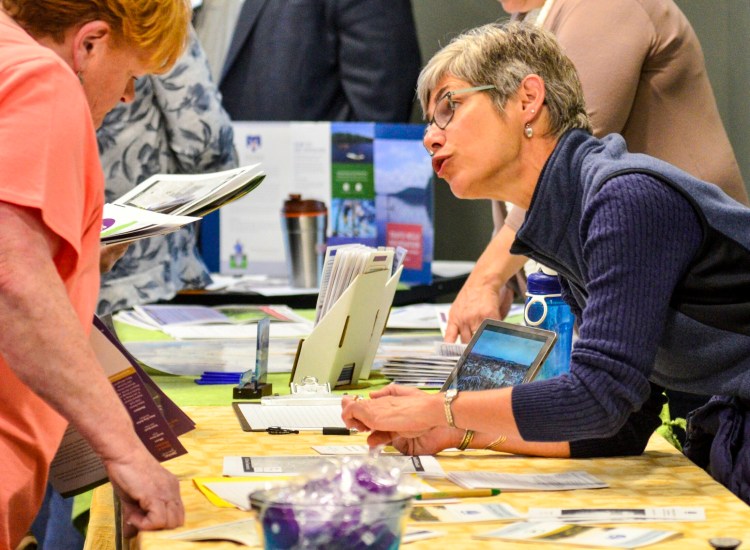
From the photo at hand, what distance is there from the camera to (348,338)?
2.32 metres

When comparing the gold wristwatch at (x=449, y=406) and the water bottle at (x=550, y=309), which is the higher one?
the gold wristwatch at (x=449, y=406)

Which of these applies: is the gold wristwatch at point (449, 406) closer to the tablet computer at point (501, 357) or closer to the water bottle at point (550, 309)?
Result: the tablet computer at point (501, 357)

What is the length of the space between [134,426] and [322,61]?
3376mm

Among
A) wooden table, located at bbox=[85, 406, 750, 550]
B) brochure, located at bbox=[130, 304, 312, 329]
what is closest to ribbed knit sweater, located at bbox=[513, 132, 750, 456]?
wooden table, located at bbox=[85, 406, 750, 550]

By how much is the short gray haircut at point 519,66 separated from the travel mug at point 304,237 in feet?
6.18

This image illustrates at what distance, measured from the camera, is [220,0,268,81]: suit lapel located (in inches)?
195

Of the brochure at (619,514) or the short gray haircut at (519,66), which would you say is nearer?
the brochure at (619,514)

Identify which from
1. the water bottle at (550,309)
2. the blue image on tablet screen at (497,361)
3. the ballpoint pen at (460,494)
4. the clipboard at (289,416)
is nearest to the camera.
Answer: the ballpoint pen at (460,494)

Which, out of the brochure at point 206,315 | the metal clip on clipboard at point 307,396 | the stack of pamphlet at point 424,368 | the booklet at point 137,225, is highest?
the booklet at point 137,225

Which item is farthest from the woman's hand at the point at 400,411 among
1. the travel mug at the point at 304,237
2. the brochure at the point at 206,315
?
the travel mug at the point at 304,237

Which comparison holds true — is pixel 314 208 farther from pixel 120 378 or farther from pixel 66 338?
pixel 66 338

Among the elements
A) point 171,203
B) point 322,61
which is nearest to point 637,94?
point 171,203

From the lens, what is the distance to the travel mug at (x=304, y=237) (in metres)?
3.73

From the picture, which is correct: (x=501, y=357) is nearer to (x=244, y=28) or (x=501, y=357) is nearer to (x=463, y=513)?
(x=463, y=513)
